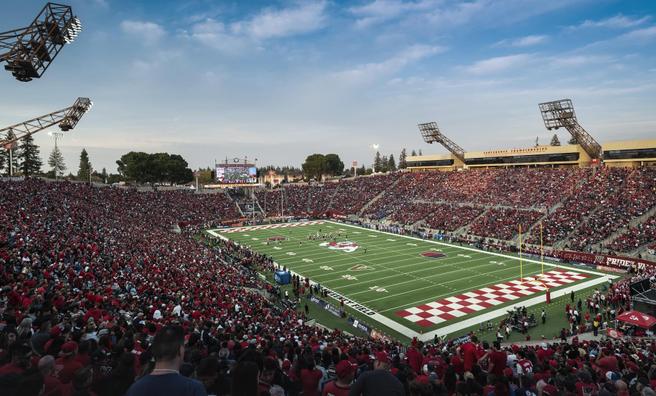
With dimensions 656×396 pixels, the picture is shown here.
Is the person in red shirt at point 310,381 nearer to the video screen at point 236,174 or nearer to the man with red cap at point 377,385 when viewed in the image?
the man with red cap at point 377,385

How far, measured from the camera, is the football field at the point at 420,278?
22.1 meters

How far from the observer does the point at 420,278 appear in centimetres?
2912

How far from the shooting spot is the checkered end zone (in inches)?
854

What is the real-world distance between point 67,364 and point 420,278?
26.5m

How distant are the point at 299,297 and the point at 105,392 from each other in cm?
2195

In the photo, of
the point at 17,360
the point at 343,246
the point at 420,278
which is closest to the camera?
the point at 17,360

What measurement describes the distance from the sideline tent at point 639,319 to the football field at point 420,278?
5821mm

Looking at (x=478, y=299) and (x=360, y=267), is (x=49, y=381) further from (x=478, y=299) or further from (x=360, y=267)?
(x=360, y=267)

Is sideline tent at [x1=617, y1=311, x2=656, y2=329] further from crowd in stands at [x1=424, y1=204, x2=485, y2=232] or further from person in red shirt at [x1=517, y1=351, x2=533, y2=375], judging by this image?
crowd in stands at [x1=424, y1=204, x2=485, y2=232]

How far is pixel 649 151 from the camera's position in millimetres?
48906

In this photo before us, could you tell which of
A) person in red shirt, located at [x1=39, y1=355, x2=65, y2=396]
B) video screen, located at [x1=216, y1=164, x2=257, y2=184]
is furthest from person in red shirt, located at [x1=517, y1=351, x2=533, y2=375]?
video screen, located at [x1=216, y1=164, x2=257, y2=184]

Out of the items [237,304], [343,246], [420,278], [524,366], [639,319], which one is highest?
[524,366]

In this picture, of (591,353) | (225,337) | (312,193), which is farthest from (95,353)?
(312,193)

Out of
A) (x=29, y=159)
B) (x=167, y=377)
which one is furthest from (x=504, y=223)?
(x=29, y=159)
